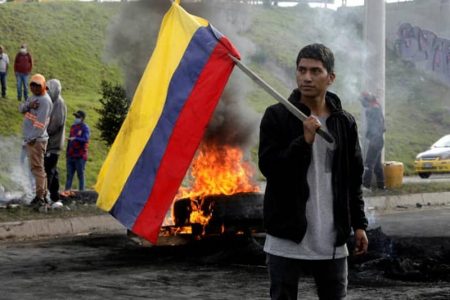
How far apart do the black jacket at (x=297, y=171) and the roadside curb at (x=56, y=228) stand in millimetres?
7682

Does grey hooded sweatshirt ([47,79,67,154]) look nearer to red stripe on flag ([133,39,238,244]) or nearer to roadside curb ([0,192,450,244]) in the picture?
roadside curb ([0,192,450,244])

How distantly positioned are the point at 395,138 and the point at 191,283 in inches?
894

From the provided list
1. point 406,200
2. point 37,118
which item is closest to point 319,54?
point 37,118

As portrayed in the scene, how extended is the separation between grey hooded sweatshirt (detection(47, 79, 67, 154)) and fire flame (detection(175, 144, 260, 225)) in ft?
9.15

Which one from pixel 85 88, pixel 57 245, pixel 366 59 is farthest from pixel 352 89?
pixel 57 245

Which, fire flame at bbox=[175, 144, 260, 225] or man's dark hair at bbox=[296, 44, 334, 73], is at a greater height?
man's dark hair at bbox=[296, 44, 334, 73]

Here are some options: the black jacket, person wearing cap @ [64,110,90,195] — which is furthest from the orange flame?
the black jacket

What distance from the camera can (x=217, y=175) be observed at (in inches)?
444

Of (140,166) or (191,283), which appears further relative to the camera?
(191,283)

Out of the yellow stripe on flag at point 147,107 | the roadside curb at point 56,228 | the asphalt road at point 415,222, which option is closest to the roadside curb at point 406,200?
the asphalt road at point 415,222

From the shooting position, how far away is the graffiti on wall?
1549 inches

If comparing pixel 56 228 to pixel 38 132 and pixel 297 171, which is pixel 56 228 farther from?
pixel 297 171

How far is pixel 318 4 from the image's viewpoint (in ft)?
139

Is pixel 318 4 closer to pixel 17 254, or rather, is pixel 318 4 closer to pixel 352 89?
pixel 352 89
